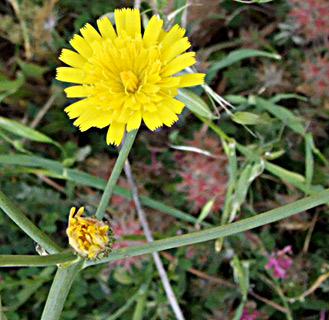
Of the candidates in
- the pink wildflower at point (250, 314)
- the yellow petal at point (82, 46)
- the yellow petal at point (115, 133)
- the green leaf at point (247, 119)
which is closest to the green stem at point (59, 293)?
the yellow petal at point (115, 133)

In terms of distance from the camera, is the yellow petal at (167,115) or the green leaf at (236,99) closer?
the yellow petal at (167,115)

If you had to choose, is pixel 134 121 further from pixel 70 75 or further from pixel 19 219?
pixel 19 219

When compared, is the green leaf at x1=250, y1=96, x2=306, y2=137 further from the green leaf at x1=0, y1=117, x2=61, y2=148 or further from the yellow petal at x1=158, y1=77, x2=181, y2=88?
the green leaf at x1=0, y1=117, x2=61, y2=148

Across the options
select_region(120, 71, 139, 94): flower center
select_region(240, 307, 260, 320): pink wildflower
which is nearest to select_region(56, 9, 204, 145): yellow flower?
select_region(120, 71, 139, 94): flower center

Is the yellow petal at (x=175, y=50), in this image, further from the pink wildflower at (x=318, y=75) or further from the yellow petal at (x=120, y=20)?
the pink wildflower at (x=318, y=75)

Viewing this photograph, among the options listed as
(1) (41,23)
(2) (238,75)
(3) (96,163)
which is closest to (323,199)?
(2) (238,75)

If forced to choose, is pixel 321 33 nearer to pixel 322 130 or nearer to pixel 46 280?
pixel 322 130

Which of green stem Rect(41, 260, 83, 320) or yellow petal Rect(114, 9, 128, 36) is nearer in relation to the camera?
green stem Rect(41, 260, 83, 320)
